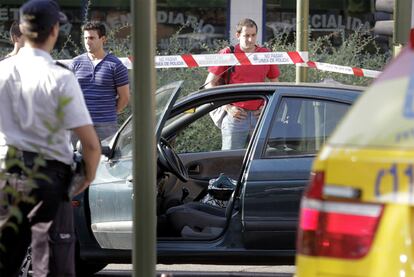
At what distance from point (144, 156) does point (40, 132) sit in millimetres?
701

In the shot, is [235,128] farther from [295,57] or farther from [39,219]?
[39,219]

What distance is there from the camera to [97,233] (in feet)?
25.5

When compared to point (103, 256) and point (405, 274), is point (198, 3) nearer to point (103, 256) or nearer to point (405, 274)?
point (103, 256)

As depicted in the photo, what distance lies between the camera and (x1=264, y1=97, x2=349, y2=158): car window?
7.75 m

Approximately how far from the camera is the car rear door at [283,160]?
7473mm

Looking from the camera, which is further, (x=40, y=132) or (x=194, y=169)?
(x=194, y=169)

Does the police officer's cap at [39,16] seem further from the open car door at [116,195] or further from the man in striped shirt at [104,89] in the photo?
the man in striped shirt at [104,89]

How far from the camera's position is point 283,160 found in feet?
25.0

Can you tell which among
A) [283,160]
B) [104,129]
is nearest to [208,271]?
[283,160]

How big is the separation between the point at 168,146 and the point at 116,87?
1.88 meters

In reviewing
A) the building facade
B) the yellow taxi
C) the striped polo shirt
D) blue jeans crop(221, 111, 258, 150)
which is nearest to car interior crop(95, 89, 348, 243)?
blue jeans crop(221, 111, 258, 150)

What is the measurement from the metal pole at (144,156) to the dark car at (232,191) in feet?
7.92

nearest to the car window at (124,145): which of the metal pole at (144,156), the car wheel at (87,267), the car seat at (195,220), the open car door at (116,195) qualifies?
the open car door at (116,195)

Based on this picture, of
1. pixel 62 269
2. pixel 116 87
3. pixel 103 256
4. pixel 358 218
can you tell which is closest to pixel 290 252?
pixel 103 256
